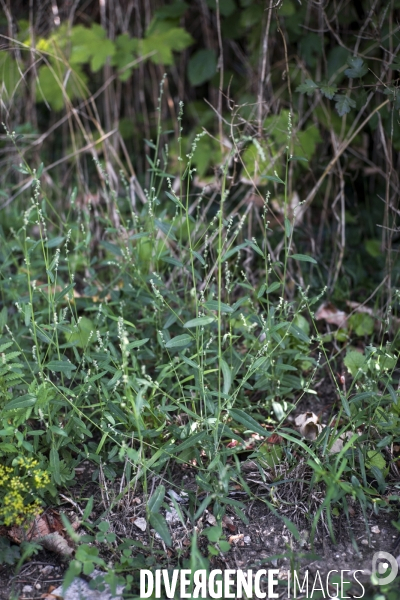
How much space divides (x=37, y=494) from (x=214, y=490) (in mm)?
520

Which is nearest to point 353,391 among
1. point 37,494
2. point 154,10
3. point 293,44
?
point 37,494

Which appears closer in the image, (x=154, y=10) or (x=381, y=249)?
(x=381, y=249)

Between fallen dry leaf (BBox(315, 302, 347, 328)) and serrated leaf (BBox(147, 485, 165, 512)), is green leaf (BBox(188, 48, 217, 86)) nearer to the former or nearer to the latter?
fallen dry leaf (BBox(315, 302, 347, 328))

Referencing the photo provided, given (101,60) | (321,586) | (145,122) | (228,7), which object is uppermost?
(228,7)

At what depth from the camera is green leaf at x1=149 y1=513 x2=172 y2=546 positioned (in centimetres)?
161

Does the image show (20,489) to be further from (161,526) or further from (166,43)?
(166,43)

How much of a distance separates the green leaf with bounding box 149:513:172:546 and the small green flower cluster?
12.6 inches

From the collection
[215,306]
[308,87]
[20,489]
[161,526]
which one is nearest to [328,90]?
[308,87]

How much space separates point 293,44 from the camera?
3146 mm

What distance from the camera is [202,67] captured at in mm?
3246

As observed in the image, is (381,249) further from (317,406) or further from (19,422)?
(19,422)

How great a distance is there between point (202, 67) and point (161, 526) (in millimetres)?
2464

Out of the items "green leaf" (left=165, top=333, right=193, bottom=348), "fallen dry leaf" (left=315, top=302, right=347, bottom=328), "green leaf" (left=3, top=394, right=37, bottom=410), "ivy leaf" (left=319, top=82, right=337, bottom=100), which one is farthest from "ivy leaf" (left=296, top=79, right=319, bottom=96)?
"green leaf" (left=3, top=394, right=37, bottom=410)

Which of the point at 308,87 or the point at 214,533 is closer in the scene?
the point at 214,533
